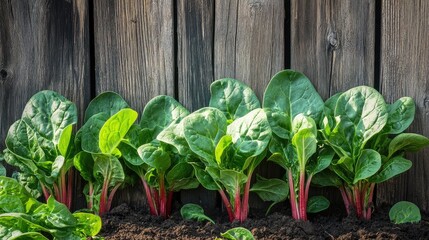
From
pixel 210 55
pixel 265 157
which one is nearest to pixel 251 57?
pixel 210 55

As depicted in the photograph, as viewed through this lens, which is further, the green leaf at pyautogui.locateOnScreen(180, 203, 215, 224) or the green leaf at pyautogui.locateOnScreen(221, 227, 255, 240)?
the green leaf at pyautogui.locateOnScreen(180, 203, 215, 224)

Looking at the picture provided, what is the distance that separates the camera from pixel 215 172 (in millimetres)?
3207

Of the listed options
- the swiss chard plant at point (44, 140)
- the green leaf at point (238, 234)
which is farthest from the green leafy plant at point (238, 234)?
the swiss chard plant at point (44, 140)

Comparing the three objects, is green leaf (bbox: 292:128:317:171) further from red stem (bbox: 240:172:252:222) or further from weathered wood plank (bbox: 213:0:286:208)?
weathered wood plank (bbox: 213:0:286:208)

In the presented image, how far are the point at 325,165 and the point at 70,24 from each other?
1.22 metres

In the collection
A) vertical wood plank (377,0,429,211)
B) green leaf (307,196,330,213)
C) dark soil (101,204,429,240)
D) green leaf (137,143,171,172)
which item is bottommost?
dark soil (101,204,429,240)

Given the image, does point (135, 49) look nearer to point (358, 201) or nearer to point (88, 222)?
point (88, 222)

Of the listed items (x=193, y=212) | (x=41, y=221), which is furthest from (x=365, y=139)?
(x=41, y=221)

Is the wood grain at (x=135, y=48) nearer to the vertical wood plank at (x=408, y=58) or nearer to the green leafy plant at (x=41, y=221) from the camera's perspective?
the green leafy plant at (x=41, y=221)

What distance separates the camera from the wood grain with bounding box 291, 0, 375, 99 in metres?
3.37

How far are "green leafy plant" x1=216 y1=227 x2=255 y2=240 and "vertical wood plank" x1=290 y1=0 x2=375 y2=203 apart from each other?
0.76m

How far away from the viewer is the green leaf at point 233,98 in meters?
3.34

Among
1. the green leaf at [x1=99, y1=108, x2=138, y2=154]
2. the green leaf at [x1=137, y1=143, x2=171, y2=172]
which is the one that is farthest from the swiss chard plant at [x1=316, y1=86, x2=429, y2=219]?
the green leaf at [x1=99, y1=108, x2=138, y2=154]

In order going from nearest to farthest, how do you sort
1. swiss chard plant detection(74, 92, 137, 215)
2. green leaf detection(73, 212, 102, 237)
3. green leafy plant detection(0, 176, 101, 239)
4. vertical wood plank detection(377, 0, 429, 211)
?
green leafy plant detection(0, 176, 101, 239), green leaf detection(73, 212, 102, 237), swiss chard plant detection(74, 92, 137, 215), vertical wood plank detection(377, 0, 429, 211)
